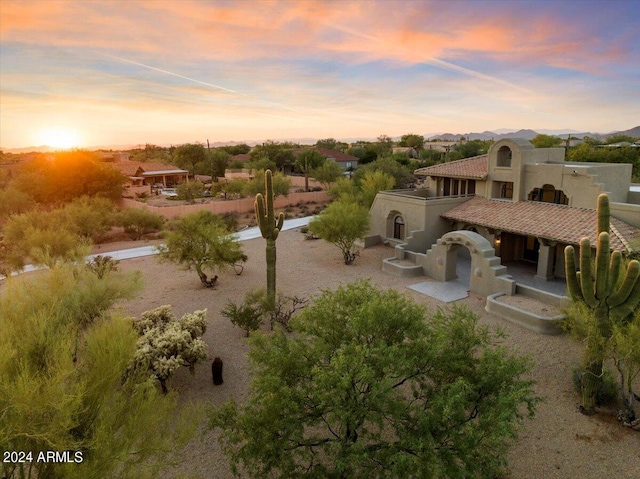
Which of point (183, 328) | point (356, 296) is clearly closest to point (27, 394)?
point (356, 296)

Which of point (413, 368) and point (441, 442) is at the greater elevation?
point (413, 368)

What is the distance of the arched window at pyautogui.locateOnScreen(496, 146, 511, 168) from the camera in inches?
1042

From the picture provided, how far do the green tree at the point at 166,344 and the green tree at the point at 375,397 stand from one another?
4.24m

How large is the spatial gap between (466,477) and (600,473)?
417 cm

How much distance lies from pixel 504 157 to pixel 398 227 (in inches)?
307

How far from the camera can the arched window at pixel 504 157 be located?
86.8 ft

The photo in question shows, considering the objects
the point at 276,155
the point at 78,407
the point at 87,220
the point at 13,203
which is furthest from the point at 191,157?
the point at 78,407

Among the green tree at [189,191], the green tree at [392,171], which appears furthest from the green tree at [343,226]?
the green tree at [189,191]

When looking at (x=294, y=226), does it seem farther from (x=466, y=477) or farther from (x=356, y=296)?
(x=466, y=477)

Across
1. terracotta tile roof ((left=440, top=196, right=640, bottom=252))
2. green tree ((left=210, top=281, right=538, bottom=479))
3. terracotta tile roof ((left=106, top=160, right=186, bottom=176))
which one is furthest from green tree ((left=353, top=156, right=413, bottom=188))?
green tree ((left=210, top=281, right=538, bottom=479))

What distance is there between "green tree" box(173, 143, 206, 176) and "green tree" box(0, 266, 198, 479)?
253 feet

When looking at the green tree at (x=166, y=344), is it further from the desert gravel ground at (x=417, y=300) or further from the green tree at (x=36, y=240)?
the green tree at (x=36, y=240)

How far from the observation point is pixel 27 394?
5.82 meters

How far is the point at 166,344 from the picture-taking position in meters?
12.5
